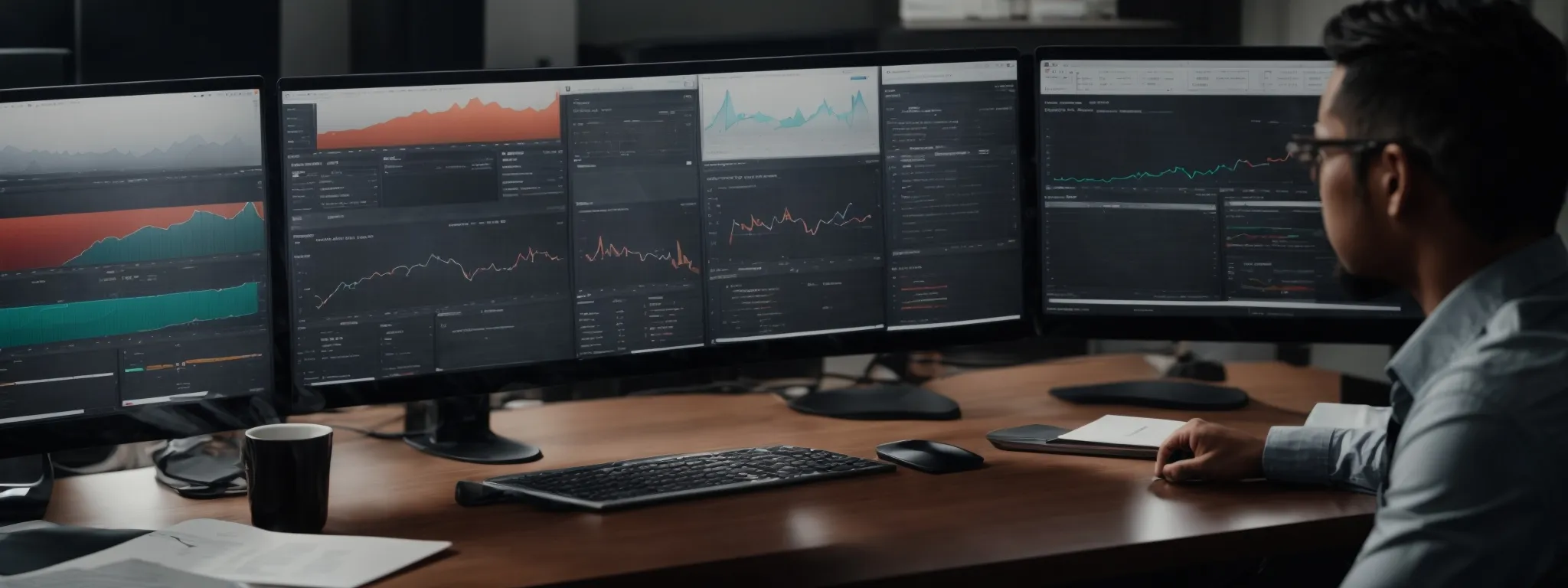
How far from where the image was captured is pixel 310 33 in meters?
2.43

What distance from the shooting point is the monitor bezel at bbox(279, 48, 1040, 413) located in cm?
158

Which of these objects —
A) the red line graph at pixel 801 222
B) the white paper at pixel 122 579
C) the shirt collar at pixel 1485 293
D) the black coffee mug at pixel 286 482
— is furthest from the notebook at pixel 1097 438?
the white paper at pixel 122 579

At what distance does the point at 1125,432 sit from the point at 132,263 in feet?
3.43

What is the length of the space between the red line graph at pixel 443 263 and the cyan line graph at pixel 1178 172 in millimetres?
645

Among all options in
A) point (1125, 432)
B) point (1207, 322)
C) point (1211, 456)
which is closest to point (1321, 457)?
point (1211, 456)

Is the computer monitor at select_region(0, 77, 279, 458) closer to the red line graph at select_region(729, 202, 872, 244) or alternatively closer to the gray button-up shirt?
the red line graph at select_region(729, 202, 872, 244)

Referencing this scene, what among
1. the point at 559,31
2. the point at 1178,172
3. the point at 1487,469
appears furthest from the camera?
the point at 559,31

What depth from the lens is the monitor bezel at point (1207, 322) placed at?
6.06 ft

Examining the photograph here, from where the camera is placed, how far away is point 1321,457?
60.8 inches

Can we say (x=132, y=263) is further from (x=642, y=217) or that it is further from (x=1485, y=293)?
(x=1485, y=293)

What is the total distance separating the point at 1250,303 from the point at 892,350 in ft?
1.46

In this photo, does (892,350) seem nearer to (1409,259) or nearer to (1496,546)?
(1409,259)

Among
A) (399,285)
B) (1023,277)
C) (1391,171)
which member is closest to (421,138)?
(399,285)

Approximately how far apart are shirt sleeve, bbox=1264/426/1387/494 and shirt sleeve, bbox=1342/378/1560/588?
53 centimetres
